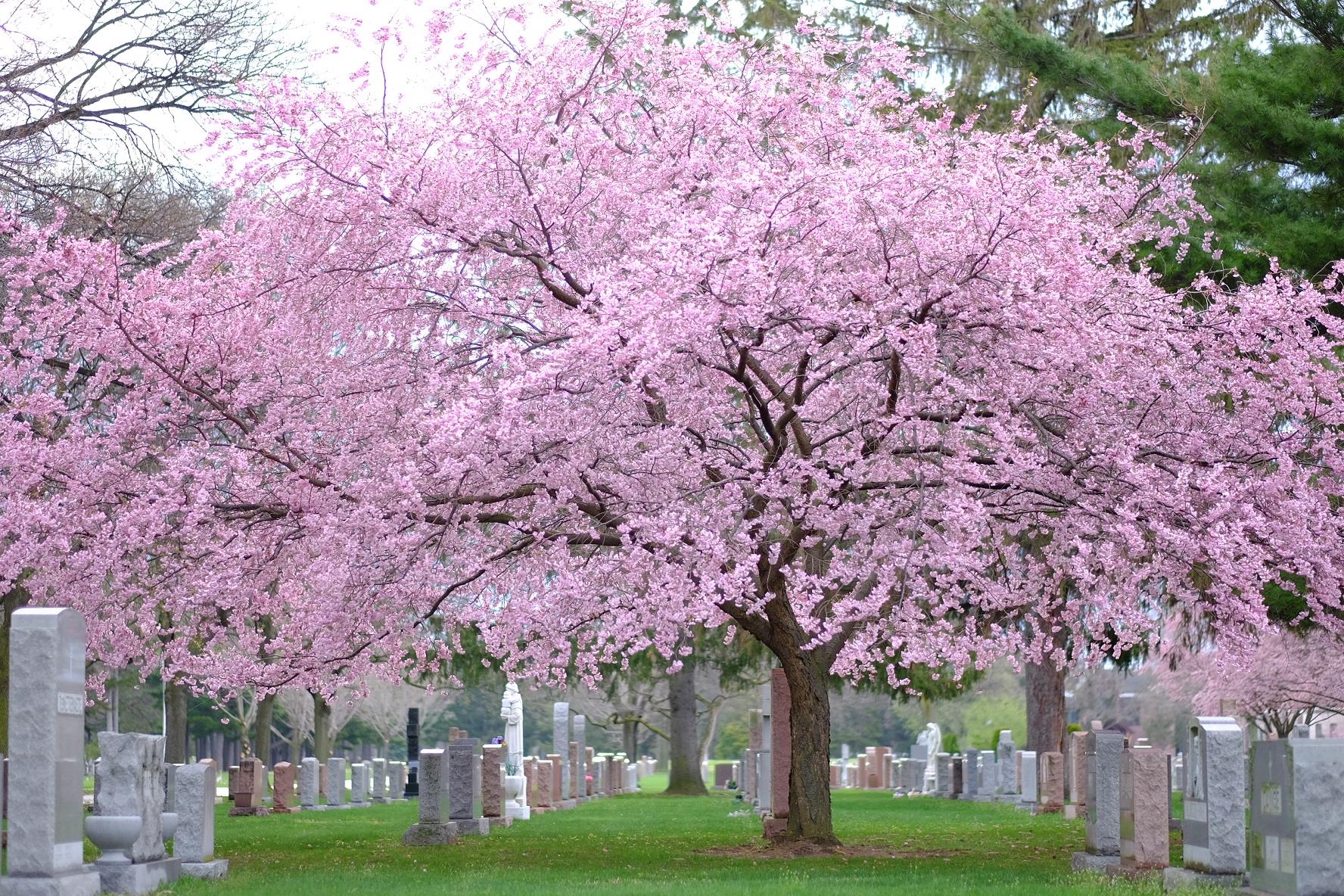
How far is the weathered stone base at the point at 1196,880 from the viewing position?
10938mm

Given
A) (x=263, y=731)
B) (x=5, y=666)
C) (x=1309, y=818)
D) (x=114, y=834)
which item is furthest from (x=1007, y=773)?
(x=114, y=834)

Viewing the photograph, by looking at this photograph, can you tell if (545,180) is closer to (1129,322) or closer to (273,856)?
(1129,322)

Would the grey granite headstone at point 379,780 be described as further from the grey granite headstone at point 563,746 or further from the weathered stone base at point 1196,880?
the weathered stone base at point 1196,880

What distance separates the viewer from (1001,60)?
19.6m

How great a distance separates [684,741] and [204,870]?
2633 centimetres

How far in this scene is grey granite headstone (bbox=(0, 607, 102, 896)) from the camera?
398 inches

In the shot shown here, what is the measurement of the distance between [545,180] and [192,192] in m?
7.59

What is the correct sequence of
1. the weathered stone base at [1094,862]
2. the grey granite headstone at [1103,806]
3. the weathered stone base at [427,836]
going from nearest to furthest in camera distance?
the weathered stone base at [1094,862] < the grey granite headstone at [1103,806] < the weathered stone base at [427,836]

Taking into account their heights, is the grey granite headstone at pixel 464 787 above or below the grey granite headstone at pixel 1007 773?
above

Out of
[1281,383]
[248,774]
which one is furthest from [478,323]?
[248,774]

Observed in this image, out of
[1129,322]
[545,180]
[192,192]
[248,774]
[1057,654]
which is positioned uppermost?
[192,192]

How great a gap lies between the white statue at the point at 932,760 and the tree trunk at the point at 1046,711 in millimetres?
7967

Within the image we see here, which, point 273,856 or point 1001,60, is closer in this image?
point 273,856

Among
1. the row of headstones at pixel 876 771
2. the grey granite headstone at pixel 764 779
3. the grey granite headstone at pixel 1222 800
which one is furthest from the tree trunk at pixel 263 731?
the grey granite headstone at pixel 1222 800
